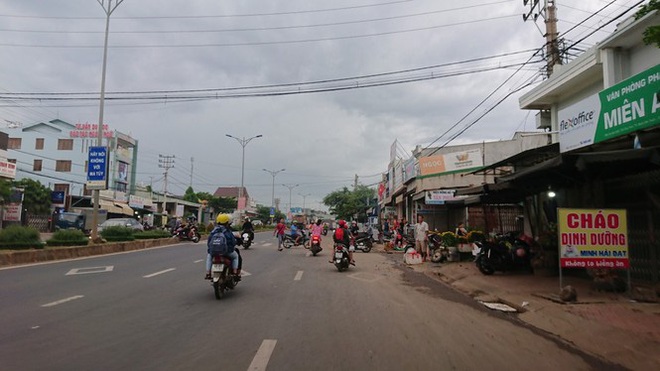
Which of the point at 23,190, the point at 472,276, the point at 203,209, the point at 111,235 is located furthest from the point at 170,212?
the point at 472,276

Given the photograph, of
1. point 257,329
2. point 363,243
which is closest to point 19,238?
point 257,329

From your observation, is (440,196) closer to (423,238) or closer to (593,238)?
(423,238)

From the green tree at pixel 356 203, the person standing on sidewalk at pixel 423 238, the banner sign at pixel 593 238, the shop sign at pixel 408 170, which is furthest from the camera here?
the green tree at pixel 356 203

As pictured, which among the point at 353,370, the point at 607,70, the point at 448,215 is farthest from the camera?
the point at 448,215

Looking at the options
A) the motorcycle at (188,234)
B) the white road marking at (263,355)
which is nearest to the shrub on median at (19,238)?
the motorcycle at (188,234)

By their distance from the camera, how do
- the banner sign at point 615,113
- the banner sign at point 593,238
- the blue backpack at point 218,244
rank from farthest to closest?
the blue backpack at point 218,244 → the banner sign at point 593,238 → the banner sign at point 615,113

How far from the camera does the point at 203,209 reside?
262 feet

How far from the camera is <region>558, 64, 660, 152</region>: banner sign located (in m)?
8.24

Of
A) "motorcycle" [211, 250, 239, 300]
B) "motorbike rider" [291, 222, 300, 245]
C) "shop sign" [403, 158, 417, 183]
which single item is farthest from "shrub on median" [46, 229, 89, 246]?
"shop sign" [403, 158, 417, 183]

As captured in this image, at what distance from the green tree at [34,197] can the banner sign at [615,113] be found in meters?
41.0

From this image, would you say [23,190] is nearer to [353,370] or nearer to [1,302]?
[1,302]

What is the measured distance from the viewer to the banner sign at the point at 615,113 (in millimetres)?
8242

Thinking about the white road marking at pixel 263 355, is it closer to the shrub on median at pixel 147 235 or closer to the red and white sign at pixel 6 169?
the shrub on median at pixel 147 235

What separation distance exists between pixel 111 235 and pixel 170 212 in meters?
50.3
